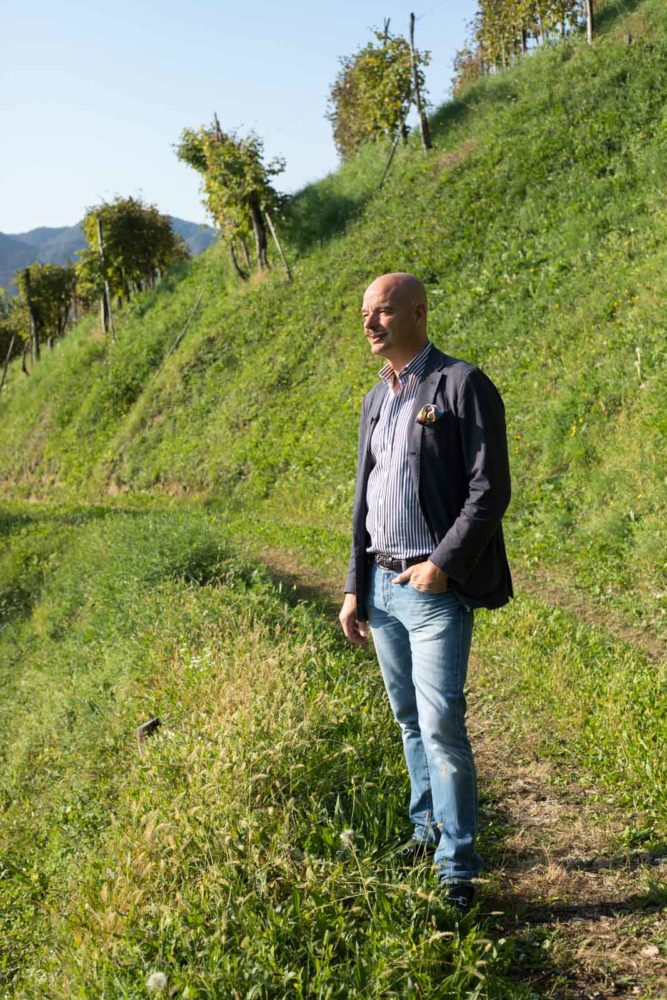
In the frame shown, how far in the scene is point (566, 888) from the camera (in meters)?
3.70

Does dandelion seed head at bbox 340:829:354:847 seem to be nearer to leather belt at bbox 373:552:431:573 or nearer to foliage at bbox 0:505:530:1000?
foliage at bbox 0:505:530:1000

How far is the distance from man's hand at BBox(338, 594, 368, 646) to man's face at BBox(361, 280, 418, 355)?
42.7 inches

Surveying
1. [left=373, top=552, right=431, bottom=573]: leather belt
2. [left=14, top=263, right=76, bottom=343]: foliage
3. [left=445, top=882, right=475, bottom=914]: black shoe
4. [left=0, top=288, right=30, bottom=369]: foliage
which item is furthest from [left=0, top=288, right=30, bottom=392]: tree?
[left=445, top=882, right=475, bottom=914]: black shoe

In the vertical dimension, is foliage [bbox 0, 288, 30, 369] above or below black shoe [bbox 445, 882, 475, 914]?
above

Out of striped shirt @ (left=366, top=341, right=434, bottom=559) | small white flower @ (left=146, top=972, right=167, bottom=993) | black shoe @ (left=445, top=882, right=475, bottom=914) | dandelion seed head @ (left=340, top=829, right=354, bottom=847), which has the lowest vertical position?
black shoe @ (left=445, top=882, right=475, bottom=914)

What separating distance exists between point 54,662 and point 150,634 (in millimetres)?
2635

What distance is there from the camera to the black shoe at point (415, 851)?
3572 mm

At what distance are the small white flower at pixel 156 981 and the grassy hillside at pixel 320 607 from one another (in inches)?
4.4

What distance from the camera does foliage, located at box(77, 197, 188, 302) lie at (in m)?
34.0

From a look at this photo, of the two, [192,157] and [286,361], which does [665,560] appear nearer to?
[286,361]

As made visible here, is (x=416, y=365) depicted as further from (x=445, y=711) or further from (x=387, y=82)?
(x=387, y=82)

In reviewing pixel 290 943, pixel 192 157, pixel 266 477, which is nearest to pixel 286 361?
pixel 266 477

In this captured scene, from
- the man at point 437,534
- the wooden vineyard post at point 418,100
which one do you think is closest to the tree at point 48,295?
the wooden vineyard post at point 418,100

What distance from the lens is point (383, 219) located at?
23094 millimetres
